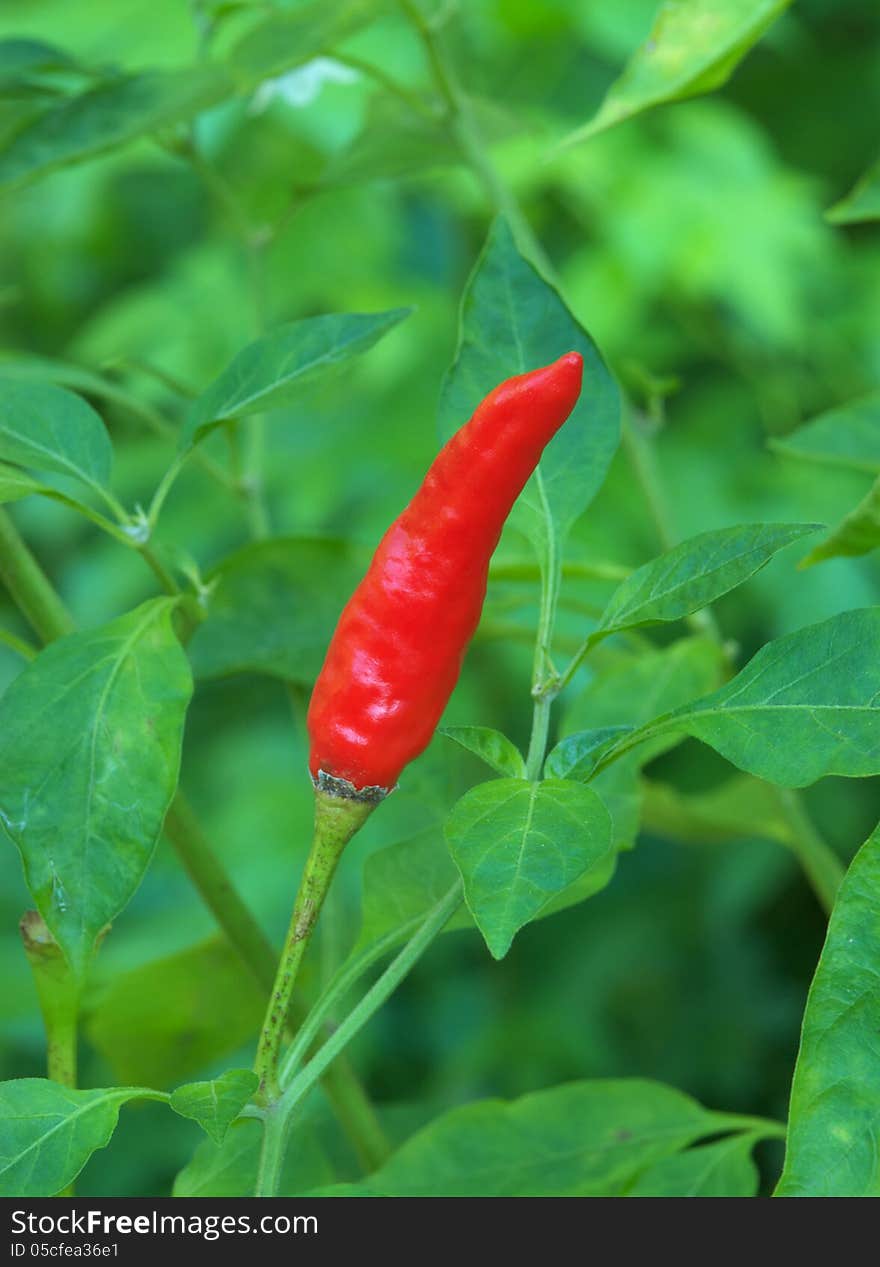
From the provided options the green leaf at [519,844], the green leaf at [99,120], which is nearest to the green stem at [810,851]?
the green leaf at [519,844]

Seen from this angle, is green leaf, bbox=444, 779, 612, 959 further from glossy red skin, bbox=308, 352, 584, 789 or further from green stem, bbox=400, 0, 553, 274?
green stem, bbox=400, 0, 553, 274

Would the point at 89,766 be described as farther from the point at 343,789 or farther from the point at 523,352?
the point at 523,352

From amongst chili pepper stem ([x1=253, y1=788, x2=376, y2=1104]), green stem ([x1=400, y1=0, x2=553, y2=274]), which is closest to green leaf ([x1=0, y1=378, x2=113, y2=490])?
chili pepper stem ([x1=253, y1=788, x2=376, y2=1104])

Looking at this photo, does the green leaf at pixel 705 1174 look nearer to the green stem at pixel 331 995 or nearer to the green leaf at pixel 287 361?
the green stem at pixel 331 995

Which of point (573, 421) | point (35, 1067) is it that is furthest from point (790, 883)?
point (573, 421)

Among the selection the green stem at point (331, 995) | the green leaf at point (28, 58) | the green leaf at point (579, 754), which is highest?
the green leaf at point (28, 58)
